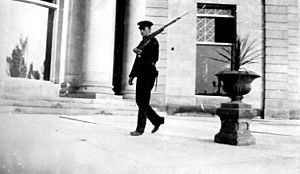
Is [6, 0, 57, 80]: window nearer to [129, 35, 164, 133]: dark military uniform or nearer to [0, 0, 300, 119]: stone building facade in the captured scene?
[0, 0, 300, 119]: stone building facade

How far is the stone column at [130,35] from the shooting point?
1148 cm

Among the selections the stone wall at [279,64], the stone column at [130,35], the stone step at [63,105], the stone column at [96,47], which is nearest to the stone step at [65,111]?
the stone step at [63,105]

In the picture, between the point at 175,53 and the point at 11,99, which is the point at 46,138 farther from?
the point at 175,53

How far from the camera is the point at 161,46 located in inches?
481

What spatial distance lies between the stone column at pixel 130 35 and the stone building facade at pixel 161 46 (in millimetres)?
37

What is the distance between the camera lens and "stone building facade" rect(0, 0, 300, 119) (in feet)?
34.1

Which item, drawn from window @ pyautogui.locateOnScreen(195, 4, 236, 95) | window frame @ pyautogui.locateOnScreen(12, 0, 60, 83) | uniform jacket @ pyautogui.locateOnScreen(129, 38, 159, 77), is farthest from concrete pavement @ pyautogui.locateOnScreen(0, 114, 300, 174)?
window @ pyautogui.locateOnScreen(195, 4, 236, 95)

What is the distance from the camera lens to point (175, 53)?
1236cm

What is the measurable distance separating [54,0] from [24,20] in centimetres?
140

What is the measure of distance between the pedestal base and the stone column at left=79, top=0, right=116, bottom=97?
624cm

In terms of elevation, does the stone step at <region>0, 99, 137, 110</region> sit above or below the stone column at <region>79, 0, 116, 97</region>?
below

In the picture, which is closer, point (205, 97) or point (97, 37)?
point (97, 37)

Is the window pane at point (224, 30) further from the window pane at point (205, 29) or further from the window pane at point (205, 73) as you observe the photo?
the window pane at point (205, 73)

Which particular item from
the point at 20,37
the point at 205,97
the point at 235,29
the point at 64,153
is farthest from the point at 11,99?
the point at 235,29
